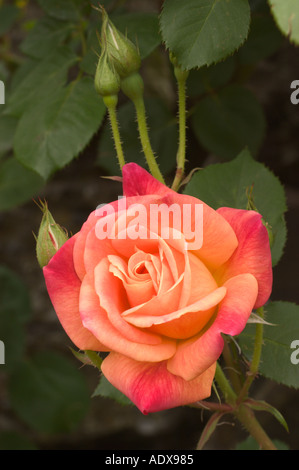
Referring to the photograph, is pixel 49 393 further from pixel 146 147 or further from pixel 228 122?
pixel 146 147

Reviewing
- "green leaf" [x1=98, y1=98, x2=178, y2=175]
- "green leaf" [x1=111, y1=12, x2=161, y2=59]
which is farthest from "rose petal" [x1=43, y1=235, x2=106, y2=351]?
"green leaf" [x1=98, y1=98, x2=178, y2=175]

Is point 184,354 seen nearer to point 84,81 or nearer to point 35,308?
point 84,81

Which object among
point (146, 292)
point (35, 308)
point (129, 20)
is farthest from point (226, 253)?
point (35, 308)

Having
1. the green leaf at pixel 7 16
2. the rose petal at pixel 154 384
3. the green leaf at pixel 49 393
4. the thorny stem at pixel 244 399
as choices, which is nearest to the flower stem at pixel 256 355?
the thorny stem at pixel 244 399

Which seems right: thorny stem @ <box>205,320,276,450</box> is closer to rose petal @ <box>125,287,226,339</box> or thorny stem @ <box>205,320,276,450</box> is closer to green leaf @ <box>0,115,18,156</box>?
rose petal @ <box>125,287,226,339</box>

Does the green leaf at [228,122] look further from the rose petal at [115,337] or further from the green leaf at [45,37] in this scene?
the rose petal at [115,337]

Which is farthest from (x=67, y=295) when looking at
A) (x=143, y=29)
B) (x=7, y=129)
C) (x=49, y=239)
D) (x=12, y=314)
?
(x=12, y=314)
